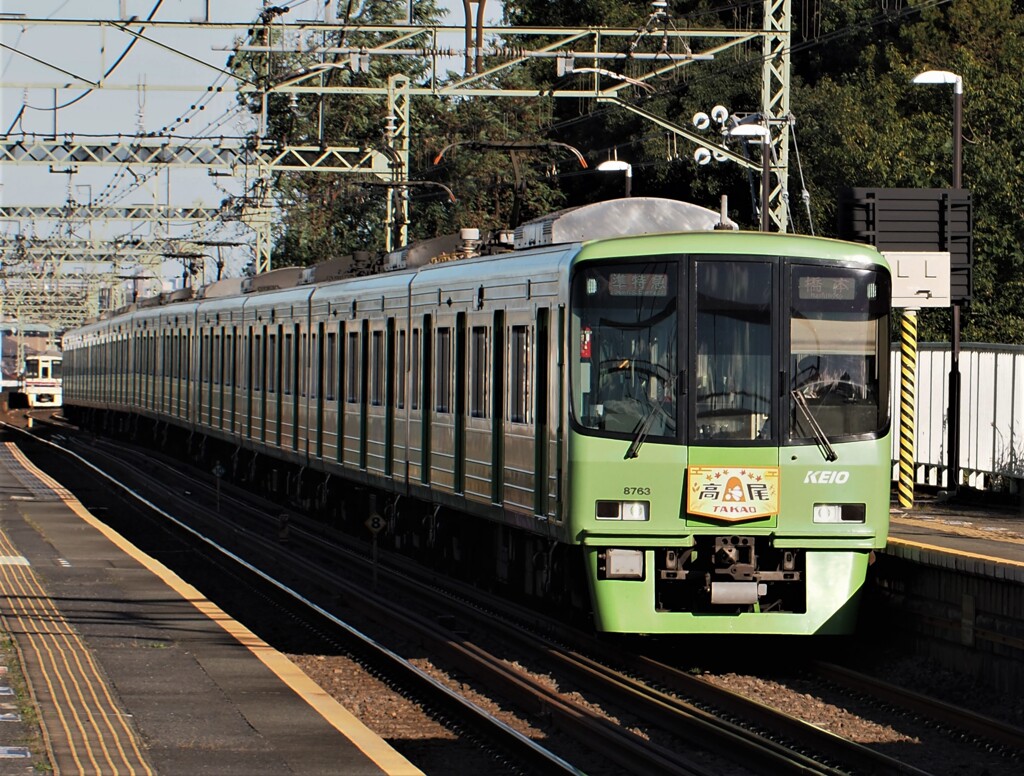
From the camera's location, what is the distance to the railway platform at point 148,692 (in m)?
8.72

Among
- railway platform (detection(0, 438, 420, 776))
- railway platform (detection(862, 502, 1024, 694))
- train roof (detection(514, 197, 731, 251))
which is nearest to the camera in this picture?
railway platform (detection(0, 438, 420, 776))

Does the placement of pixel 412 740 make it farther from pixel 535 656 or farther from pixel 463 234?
pixel 463 234

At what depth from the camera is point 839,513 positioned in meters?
12.6

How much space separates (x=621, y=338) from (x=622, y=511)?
1163 mm

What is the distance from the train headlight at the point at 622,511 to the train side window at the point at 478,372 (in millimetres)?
3049

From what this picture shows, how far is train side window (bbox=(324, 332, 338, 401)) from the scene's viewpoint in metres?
22.1

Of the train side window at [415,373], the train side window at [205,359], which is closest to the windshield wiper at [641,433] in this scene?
the train side window at [415,373]

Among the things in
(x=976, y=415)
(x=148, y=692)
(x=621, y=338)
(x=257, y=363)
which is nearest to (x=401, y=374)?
(x=621, y=338)

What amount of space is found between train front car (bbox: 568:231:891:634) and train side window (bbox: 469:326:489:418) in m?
2.79

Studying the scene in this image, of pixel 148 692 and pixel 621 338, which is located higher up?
pixel 621 338

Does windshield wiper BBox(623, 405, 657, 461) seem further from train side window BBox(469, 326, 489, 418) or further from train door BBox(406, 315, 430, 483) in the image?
train door BBox(406, 315, 430, 483)

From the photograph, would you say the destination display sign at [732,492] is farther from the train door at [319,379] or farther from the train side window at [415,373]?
the train door at [319,379]

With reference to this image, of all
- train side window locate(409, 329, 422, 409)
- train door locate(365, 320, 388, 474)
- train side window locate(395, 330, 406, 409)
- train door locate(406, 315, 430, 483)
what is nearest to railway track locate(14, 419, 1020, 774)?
train door locate(406, 315, 430, 483)

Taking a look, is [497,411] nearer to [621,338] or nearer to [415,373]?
[621,338]
